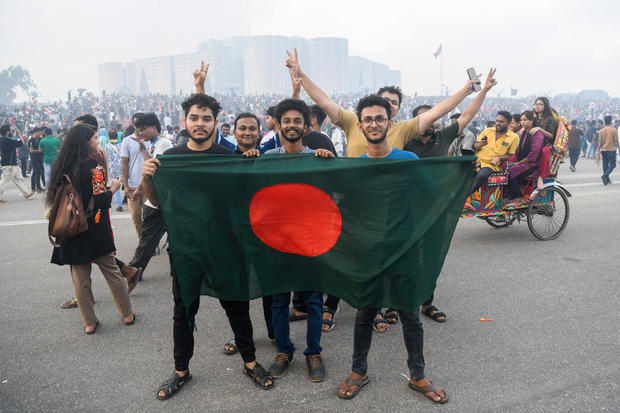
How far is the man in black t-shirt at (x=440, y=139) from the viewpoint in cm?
378

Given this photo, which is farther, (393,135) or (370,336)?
(393,135)

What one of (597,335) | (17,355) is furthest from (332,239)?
(17,355)

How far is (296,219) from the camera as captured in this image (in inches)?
116

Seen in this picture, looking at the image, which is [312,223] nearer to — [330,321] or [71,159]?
[330,321]

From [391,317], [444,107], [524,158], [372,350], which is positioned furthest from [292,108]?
[524,158]

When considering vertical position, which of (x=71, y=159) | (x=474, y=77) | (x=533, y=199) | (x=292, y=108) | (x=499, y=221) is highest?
(x=474, y=77)

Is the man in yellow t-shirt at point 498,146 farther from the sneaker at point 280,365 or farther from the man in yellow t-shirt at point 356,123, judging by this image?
the sneaker at point 280,365

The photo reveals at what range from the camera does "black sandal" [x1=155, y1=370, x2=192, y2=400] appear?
2836 mm

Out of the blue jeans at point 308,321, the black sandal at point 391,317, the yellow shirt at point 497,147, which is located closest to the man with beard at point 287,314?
the blue jeans at point 308,321

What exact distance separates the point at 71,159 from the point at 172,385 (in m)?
2.09

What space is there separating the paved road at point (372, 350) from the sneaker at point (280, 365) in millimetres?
88

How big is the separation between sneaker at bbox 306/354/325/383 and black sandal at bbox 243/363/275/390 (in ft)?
0.95

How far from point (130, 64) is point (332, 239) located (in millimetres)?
148650

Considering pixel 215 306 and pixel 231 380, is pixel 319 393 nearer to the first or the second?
pixel 231 380
